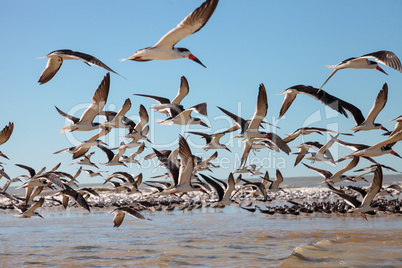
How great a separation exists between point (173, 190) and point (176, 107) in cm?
260

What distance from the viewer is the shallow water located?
35.7 ft

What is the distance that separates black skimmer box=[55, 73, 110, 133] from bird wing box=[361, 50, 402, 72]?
242 inches

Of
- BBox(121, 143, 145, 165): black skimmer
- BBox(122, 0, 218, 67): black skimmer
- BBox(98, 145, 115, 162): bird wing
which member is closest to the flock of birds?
BBox(122, 0, 218, 67): black skimmer

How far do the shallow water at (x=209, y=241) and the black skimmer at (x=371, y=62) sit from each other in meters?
4.35

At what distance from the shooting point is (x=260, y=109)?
12117 millimetres

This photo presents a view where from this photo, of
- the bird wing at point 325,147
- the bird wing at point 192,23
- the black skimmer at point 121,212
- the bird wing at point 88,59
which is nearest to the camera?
the bird wing at point 192,23

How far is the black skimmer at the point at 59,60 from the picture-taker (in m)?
9.10

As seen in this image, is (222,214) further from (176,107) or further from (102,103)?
(102,103)

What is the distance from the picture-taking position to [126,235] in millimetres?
15305

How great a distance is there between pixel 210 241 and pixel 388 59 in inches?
285

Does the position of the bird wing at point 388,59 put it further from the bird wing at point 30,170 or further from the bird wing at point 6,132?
the bird wing at point 30,170

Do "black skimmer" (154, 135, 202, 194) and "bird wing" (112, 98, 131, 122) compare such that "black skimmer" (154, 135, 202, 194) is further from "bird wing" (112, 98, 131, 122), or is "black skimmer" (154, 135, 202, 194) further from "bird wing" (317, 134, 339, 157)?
"bird wing" (317, 134, 339, 157)

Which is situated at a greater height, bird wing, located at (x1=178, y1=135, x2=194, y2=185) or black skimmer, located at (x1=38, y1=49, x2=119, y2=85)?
black skimmer, located at (x1=38, y1=49, x2=119, y2=85)

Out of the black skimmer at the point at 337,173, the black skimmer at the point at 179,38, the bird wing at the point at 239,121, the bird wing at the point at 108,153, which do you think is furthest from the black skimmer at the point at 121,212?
the black skimmer at the point at 337,173
